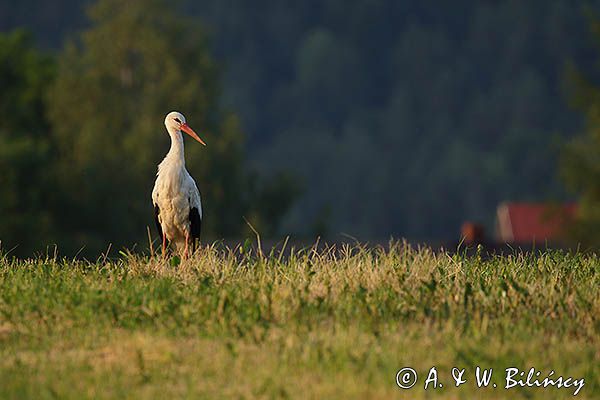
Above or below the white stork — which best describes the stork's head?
above

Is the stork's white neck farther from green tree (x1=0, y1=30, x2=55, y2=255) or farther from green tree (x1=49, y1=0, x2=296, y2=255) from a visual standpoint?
green tree (x1=49, y1=0, x2=296, y2=255)

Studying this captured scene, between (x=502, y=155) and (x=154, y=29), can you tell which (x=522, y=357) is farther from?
(x=502, y=155)

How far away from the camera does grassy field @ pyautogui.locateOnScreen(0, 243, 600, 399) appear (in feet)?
24.9

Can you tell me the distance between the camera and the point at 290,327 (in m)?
8.74

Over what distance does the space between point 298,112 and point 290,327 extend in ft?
426

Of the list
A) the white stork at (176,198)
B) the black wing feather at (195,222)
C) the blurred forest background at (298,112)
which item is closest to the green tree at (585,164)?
the blurred forest background at (298,112)

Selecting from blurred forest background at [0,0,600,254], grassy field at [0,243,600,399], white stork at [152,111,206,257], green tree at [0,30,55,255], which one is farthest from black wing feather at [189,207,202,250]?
blurred forest background at [0,0,600,254]

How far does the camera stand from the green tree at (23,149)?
4291cm

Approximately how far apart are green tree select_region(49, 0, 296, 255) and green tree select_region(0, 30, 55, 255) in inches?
50.6

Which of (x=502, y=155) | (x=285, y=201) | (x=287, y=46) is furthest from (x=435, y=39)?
(x=285, y=201)

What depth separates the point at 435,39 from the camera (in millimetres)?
148500

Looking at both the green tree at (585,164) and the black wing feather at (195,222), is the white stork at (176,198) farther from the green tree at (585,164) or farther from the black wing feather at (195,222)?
the green tree at (585,164)

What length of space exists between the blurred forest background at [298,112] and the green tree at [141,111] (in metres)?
0.09

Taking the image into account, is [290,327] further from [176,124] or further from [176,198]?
[176,124]
